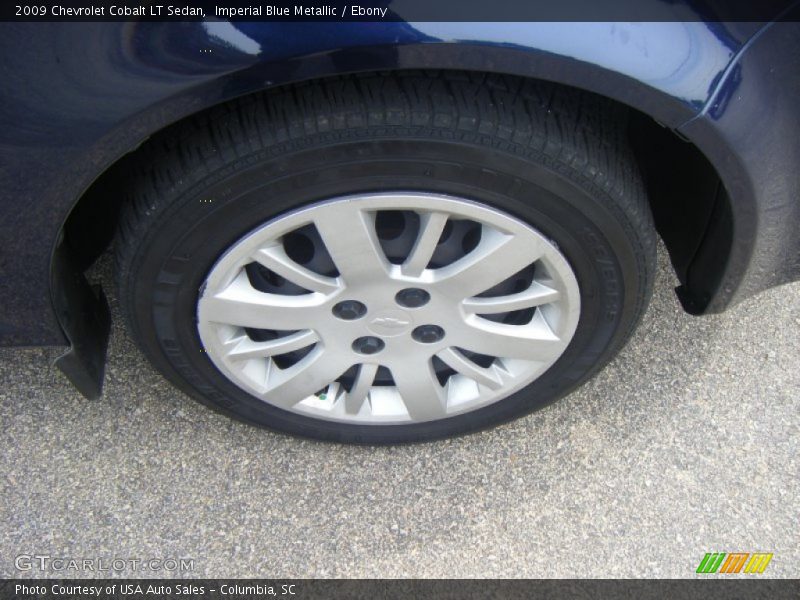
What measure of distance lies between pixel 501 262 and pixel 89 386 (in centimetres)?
99

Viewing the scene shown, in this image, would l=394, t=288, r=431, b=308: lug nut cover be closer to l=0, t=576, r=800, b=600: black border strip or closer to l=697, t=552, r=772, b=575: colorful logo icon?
l=0, t=576, r=800, b=600: black border strip

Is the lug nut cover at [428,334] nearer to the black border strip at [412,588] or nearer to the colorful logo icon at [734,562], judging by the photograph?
the black border strip at [412,588]

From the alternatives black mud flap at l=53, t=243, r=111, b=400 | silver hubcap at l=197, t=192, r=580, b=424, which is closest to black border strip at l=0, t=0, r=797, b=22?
silver hubcap at l=197, t=192, r=580, b=424

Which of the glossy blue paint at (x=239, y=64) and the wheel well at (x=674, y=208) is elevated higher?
the glossy blue paint at (x=239, y=64)

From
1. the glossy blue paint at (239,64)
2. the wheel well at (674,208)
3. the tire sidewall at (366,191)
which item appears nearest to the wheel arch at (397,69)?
the glossy blue paint at (239,64)

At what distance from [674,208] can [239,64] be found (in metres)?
1.11

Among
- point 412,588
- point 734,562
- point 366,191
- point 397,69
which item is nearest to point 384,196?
point 366,191

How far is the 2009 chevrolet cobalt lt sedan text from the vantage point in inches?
49.5

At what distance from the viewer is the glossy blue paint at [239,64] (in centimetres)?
123

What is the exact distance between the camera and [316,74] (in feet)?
4.14

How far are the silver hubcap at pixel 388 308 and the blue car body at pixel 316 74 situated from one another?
0.29 m

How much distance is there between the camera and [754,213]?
153cm

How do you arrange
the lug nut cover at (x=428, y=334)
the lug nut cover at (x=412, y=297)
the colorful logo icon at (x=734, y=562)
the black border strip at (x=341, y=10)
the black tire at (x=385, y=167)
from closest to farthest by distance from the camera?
the black border strip at (x=341, y=10), the black tire at (x=385, y=167), the lug nut cover at (x=412, y=297), the lug nut cover at (x=428, y=334), the colorful logo icon at (x=734, y=562)

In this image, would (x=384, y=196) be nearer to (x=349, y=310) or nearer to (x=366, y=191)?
(x=366, y=191)
